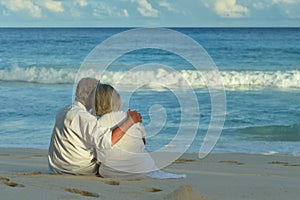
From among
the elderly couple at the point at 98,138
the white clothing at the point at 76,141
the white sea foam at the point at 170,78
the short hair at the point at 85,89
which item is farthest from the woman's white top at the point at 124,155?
the white sea foam at the point at 170,78

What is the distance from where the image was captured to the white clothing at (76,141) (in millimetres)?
5145

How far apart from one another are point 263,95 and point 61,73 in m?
10.7

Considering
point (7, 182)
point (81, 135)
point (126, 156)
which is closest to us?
point (7, 182)

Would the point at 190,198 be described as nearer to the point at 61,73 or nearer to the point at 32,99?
the point at 32,99

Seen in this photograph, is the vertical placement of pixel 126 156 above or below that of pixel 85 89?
below

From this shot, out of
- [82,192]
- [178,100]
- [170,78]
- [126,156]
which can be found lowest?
[82,192]

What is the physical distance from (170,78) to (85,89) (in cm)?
1733

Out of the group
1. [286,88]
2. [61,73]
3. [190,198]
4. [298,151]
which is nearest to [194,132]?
[298,151]

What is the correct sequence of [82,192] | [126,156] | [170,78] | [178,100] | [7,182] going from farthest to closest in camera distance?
[170,78] → [178,100] → [126,156] → [7,182] → [82,192]

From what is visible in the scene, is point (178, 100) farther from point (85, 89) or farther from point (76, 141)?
point (85, 89)

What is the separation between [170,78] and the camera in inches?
885

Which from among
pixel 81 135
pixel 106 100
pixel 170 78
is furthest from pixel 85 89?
pixel 170 78

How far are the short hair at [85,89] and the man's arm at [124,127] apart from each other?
0.37m

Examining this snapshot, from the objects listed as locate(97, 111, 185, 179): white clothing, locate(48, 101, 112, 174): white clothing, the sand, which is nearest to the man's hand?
locate(97, 111, 185, 179): white clothing
